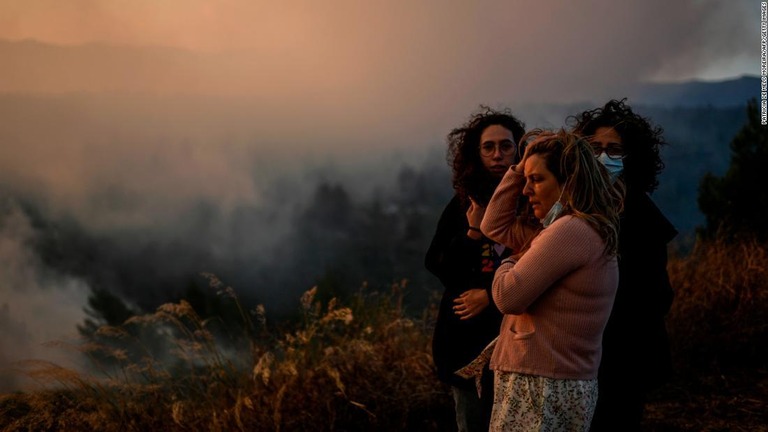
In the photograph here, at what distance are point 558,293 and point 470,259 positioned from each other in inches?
30.0

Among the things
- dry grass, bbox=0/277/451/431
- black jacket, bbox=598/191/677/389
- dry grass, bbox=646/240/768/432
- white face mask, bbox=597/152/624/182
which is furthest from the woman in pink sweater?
dry grass, bbox=646/240/768/432

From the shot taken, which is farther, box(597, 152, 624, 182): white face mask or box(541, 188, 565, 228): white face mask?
box(597, 152, 624, 182): white face mask

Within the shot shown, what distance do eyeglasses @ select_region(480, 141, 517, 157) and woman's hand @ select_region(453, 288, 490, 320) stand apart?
596 mm

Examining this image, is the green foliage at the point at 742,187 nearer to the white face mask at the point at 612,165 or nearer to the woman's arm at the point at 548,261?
the white face mask at the point at 612,165

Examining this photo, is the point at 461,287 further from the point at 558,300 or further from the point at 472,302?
the point at 558,300

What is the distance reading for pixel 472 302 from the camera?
8.97 ft

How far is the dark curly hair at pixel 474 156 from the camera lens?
294 centimetres

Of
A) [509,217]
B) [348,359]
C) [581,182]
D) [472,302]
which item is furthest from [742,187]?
[581,182]

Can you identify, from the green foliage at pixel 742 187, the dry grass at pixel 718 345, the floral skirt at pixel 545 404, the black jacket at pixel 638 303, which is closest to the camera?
the floral skirt at pixel 545 404

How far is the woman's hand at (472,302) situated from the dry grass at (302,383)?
1257mm

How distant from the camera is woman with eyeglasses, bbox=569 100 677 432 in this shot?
2621 millimetres

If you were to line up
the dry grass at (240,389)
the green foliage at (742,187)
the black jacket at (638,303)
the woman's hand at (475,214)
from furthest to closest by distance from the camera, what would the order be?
1. the green foliage at (742,187)
2. the dry grass at (240,389)
3. the woman's hand at (475,214)
4. the black jacket at (638,303)

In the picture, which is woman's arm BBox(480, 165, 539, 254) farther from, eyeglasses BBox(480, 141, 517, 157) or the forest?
the forest

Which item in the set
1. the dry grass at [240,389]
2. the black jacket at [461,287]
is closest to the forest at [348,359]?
the dry grass at [240,389]
